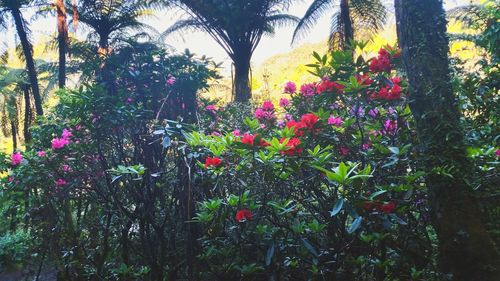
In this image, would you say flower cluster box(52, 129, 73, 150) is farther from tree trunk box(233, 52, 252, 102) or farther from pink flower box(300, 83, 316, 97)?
tree trunk box(233, 52, 252, 102)

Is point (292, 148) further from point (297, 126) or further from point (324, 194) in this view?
point (324, 194)

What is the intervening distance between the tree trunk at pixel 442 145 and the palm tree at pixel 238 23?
7.51 metres

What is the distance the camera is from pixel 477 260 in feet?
6.27

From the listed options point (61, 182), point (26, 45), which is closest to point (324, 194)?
point (61, 182)

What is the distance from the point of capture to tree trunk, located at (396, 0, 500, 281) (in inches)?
76.4

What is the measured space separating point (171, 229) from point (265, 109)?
1.38m

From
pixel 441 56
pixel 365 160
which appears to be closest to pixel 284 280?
pixel 365 160

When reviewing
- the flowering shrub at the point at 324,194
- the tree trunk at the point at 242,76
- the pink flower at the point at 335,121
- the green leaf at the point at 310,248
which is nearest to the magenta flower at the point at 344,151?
the flowering shrub at the point at 324,194

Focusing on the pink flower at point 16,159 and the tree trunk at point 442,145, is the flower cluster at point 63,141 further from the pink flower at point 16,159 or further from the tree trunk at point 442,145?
the tree trunk at point 442,145

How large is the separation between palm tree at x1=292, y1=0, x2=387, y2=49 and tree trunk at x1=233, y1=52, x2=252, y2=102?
4.73ft

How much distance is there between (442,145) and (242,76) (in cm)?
841

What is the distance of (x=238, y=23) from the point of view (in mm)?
10078

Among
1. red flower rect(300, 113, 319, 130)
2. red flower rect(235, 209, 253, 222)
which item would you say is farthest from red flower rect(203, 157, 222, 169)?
red flower rect(300, 113, 319, 130)

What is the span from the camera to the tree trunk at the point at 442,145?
194 centimetres
